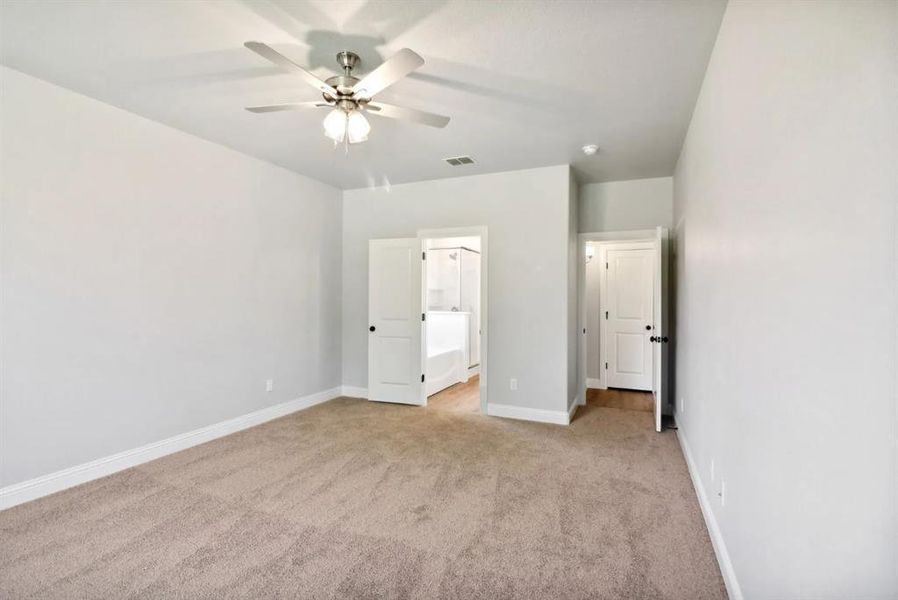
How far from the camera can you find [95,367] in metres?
2.94

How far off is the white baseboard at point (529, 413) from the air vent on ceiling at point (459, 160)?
258cm

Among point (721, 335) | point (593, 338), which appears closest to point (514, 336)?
point (593, 338)

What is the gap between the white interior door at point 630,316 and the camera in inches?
227

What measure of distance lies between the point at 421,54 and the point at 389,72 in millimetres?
461

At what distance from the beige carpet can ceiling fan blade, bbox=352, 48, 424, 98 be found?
7.70 ft

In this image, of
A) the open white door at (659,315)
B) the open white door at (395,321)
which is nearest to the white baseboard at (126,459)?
the open white door at (395,321)

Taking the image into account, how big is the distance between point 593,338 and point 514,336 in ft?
6.90

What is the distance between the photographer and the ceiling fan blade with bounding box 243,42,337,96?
179 cm

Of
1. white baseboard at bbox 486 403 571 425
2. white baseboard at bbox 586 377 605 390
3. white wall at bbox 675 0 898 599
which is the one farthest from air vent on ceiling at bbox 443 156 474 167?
white baseboard at bbox 586 377 605 390

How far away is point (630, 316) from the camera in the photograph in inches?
230

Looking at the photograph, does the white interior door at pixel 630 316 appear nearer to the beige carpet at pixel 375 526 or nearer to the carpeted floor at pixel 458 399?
the carpeted floor at pixel 458 399

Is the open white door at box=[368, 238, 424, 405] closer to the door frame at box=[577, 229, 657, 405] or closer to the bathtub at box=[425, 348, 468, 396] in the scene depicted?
the bathtub at box=[425, 348, 468, 396]

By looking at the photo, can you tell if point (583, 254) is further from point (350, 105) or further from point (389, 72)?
point (389, 72)

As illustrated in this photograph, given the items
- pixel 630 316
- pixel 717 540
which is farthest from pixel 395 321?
pixel 717 540
